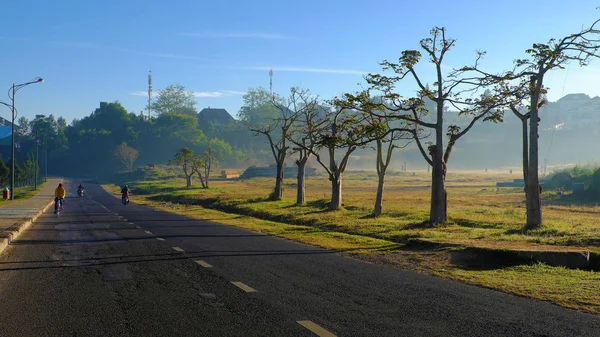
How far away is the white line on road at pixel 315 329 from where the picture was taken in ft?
22.8

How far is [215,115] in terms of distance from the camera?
185250 mm

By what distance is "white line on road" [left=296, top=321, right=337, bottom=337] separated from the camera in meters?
6.95

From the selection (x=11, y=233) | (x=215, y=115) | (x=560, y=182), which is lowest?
(x=11, y=233)

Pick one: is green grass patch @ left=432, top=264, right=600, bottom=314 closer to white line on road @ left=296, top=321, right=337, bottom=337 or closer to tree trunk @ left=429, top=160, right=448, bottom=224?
white line on road @ left=296, top=321, right=337, bottom=337

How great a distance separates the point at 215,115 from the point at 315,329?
180809 millimetres

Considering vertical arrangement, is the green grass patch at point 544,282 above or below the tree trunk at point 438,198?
below

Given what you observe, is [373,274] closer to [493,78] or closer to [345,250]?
[345,250]

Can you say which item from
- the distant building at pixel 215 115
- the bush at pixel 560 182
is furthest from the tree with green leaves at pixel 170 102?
the bush at pixel 560 182

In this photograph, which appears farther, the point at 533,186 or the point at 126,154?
the point at 126,154

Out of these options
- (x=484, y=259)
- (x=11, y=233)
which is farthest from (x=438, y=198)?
(x=11, y=233)

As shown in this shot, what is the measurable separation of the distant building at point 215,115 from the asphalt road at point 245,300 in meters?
165

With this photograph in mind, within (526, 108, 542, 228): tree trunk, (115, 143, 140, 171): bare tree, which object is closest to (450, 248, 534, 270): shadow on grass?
(526, 108, 542, 228): tree trunk

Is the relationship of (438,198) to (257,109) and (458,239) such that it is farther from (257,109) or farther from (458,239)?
(257,109)

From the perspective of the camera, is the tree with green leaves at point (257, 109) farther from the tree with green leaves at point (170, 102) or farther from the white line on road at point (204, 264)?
the white line on road at point (204, 264)
